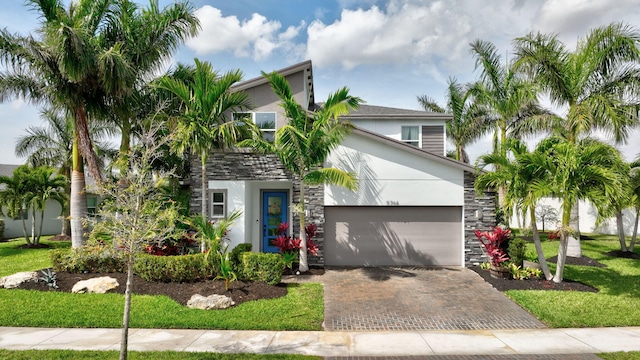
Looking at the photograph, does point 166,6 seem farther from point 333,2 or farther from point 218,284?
point 218,284

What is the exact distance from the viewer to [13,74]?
11594 millimetres

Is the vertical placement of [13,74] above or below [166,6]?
below

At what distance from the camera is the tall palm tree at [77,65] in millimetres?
10375

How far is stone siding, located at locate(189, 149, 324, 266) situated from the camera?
12219mm

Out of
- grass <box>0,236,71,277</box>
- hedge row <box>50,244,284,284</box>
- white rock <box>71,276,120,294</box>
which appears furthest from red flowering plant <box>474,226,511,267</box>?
grass <box>0,236,71,277</box>

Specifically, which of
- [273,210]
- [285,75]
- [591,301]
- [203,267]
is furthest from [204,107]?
[591,301]

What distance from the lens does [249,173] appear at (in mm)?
12391

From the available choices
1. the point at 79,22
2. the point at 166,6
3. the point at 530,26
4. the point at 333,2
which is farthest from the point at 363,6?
the point at 79,22

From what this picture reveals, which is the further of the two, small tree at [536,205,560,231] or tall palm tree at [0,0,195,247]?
small tree at [536,205,560,231]

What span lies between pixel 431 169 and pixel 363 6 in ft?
21.5

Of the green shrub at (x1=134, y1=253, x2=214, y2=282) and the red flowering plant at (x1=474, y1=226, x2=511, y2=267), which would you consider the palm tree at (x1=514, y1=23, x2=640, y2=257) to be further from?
the green shrub at (x1=134, y1=253, x2=214, y2=282)

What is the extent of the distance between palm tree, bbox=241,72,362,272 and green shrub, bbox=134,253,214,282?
305cm

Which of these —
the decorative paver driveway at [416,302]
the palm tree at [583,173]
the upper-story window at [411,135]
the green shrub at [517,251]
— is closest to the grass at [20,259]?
the decorative paver driveway at [416,302]

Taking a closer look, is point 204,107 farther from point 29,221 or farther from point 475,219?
point 29,221
